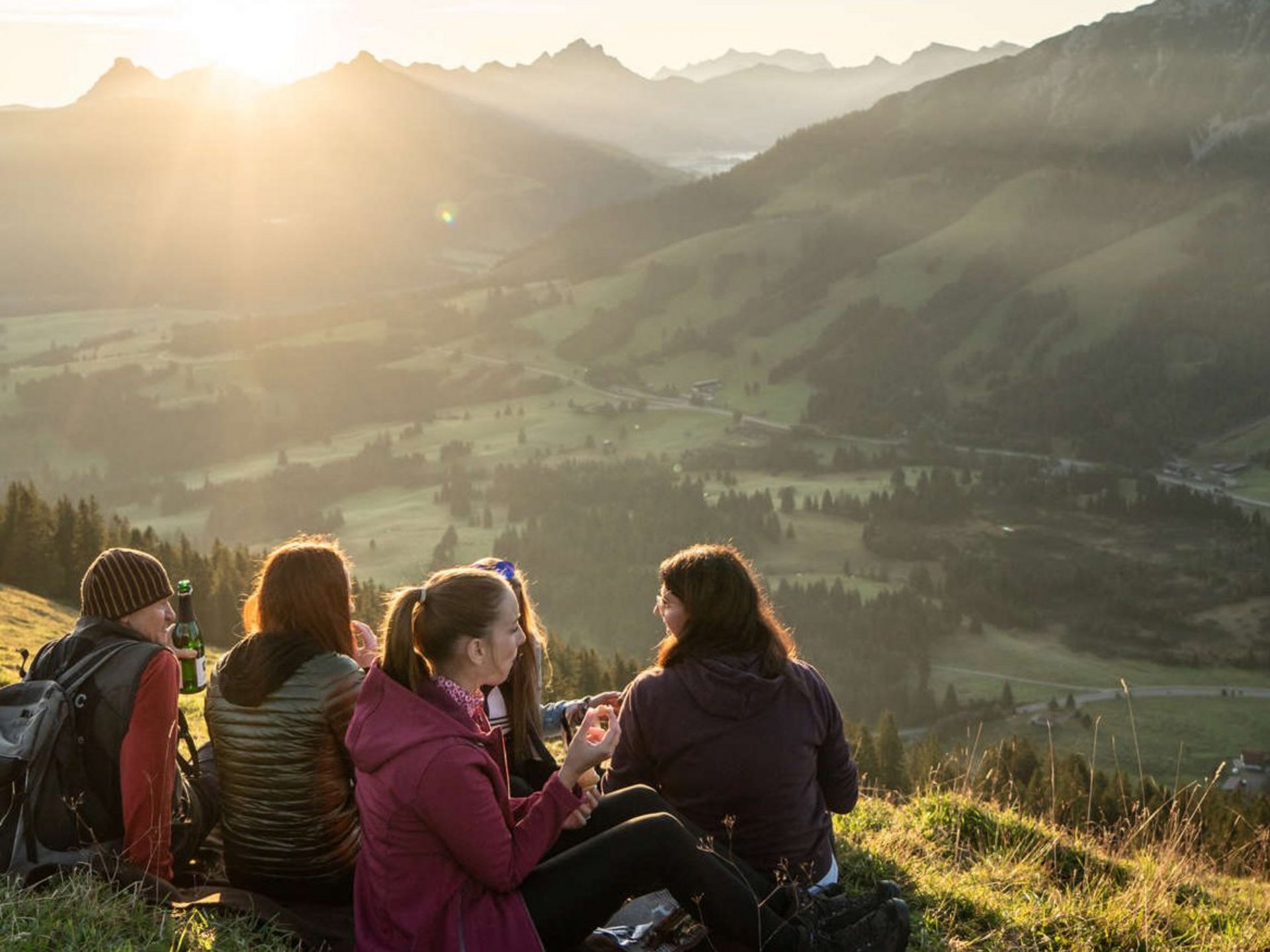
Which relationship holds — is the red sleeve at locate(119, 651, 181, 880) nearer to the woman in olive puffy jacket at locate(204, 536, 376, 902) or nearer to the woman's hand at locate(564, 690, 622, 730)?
the woman in olive puffy jacket at locate(204, 536, 376, 902)

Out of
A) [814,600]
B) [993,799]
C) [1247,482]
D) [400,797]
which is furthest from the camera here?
[1247,482]

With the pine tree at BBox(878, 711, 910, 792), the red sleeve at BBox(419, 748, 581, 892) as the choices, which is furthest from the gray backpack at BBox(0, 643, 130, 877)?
the pine tree at BBox(878, 711, 910, 792)

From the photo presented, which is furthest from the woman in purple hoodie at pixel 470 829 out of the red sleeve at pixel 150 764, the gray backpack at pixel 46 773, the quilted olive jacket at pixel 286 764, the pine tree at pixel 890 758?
the pine tree at pixel 890 758

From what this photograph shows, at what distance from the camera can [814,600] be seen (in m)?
125

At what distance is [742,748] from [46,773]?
4.09m

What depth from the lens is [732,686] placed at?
6773mm

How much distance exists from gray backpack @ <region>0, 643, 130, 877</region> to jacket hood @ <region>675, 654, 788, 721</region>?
11.2 ft

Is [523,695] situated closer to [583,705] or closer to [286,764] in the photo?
[583,705]

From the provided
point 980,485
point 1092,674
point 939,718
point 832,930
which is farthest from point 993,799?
point 980,485

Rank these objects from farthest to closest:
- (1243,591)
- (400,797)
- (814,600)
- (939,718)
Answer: (1243,591), (814,600), (939,718), (400,797)

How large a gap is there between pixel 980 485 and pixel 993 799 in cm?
17171

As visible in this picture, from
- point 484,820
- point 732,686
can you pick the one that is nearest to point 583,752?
point 484,820

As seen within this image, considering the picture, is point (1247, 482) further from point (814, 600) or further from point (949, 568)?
point (814, 600)

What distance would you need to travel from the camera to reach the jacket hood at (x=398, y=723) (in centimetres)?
541
